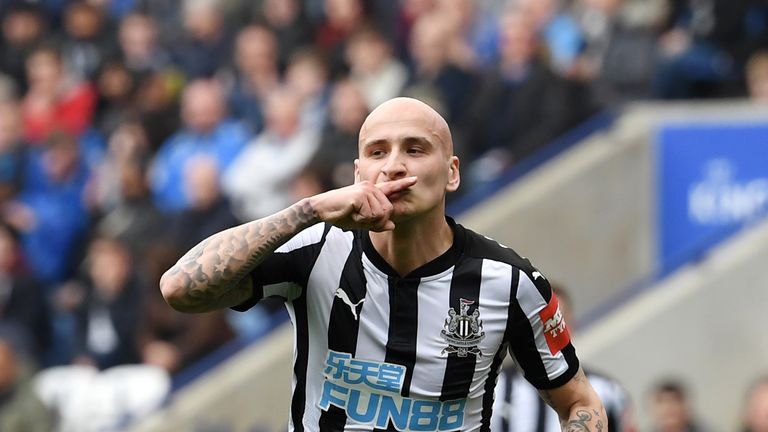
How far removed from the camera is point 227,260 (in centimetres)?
444

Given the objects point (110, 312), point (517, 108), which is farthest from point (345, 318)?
point (110, 312)

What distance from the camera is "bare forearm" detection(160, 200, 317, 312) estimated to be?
4.43 meters

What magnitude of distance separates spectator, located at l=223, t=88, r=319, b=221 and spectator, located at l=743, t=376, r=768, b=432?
14.1 ft

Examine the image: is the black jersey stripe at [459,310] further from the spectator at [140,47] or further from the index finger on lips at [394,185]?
the spectator at [140,47]

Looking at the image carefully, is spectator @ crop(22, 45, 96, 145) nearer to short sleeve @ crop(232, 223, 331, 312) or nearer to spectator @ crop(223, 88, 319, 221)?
spectator @ crop(223, 88, 319, 221)

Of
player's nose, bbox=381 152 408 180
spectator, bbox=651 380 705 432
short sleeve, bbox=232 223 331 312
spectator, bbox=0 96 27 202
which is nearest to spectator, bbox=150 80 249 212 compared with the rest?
spectator, bbox=0 96 27 202

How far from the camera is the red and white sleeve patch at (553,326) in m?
4.80

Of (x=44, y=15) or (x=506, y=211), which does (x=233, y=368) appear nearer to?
(x=506, y=211)

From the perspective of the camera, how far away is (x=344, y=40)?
541 inches

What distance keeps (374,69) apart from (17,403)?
3.99 m

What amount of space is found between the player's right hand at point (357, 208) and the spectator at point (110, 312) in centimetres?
765

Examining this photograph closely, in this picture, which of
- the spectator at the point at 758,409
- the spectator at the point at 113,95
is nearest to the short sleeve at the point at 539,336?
the spectator at the point at 758,409

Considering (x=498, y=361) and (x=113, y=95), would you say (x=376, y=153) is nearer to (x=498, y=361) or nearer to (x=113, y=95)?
(x=498, y=361)

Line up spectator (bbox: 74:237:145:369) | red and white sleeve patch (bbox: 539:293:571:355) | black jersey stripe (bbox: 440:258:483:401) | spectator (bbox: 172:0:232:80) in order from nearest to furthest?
black jersey stripe (bbox: 440:258:483:401) → red and white sleeve patch (bbox: 539:293:571:355) → spectator (bbox: 74:237:145:369) → spectator (bbox: 172:0:232:80)
